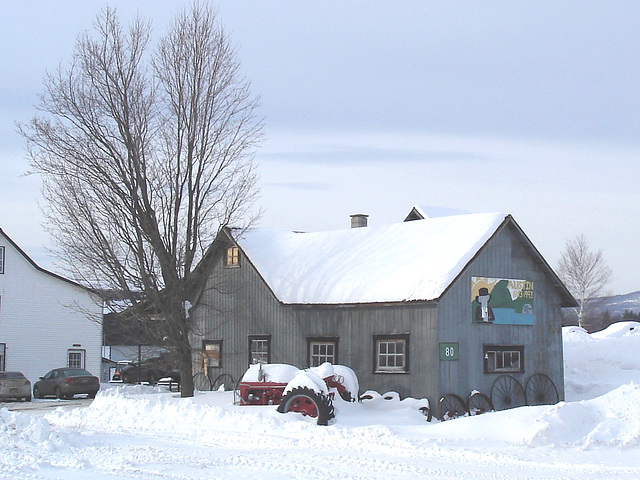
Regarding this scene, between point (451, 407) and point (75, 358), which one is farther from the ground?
point (75, 358)

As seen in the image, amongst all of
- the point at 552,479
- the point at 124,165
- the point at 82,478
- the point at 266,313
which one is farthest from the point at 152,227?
the point at 552,479

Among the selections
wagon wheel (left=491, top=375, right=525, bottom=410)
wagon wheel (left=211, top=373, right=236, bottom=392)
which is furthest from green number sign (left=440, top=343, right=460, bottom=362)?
wagon wheel (left=211, top=373, right=236, bottom=392)

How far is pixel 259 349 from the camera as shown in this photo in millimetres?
28516

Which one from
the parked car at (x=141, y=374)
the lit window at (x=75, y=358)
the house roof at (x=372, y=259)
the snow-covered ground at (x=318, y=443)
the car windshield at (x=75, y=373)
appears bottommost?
the snow-covered ground at (x=318, y=443)

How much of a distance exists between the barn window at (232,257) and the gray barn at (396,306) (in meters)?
0.05

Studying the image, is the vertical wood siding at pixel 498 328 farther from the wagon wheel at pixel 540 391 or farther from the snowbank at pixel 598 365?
the snowbank at pixel 598 365

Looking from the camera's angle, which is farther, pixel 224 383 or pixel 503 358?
pixel 224 383

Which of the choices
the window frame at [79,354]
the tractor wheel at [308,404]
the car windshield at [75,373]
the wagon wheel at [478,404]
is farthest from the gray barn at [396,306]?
the window frame at [79,354]

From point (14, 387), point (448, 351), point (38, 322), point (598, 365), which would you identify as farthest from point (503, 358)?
point (38, 322)

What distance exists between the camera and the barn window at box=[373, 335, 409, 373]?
80.1 ft

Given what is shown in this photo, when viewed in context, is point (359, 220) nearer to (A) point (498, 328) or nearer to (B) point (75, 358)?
(A) point (498, 328)

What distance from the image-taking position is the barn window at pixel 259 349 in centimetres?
2816

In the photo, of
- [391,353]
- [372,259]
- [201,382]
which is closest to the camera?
[391,353]

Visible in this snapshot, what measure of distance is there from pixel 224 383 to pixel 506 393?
930 centimetres
